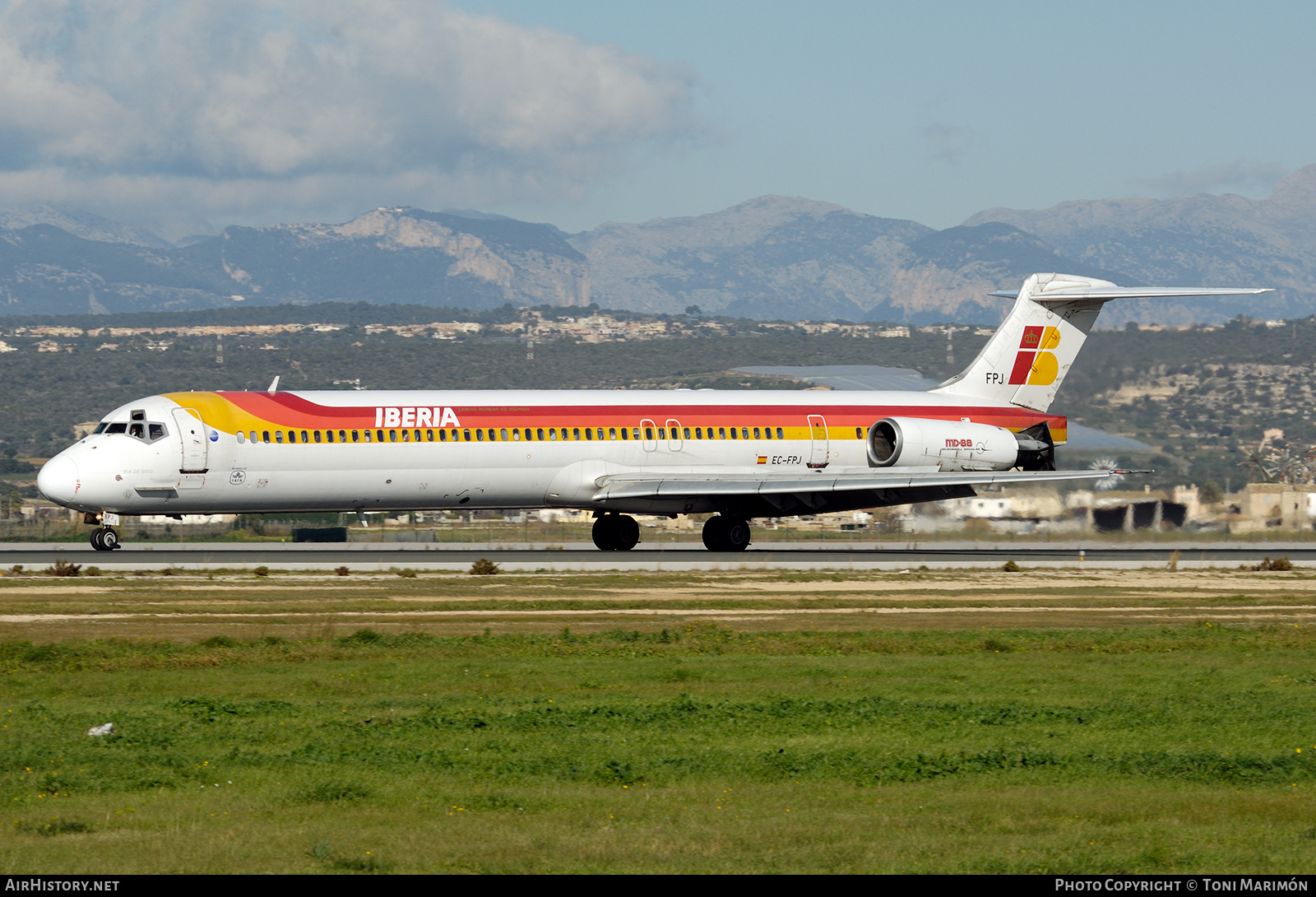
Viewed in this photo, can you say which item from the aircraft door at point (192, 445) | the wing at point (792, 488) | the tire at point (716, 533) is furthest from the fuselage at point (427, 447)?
the tire at point (716, 533)

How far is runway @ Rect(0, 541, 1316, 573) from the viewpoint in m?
43.2

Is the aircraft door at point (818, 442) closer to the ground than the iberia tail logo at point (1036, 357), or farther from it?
closer to the ground

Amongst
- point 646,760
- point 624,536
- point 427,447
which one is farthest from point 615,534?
point 646,760

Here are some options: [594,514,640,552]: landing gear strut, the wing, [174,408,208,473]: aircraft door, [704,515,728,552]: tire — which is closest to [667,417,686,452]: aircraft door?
the wing

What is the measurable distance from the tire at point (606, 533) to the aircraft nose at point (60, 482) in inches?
622

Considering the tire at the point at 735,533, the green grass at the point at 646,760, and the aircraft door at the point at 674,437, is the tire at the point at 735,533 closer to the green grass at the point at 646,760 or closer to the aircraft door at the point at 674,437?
the aircraft door at the point at 674,437

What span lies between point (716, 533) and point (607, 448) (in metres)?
4.95

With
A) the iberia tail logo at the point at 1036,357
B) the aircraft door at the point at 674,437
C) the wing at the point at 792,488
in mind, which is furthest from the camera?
the iberia tail logo at the point at 1036,357

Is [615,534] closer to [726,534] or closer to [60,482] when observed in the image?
[726,534]

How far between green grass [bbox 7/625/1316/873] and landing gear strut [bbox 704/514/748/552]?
23.9 m

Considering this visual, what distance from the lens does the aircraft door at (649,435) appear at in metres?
46.8

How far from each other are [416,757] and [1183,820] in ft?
23.7

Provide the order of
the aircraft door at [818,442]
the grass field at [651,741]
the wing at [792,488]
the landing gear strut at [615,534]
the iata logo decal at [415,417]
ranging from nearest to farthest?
the grass field at [651,741], the iata logo decal at [415,417], the wing at [792,488], the aircraft door at [818,442], the landing gear strut at [615,534]

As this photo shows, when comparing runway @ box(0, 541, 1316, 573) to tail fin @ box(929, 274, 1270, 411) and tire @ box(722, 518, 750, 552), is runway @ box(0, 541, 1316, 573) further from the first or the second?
tail fin @ box(929, 274, 1270, 411)
